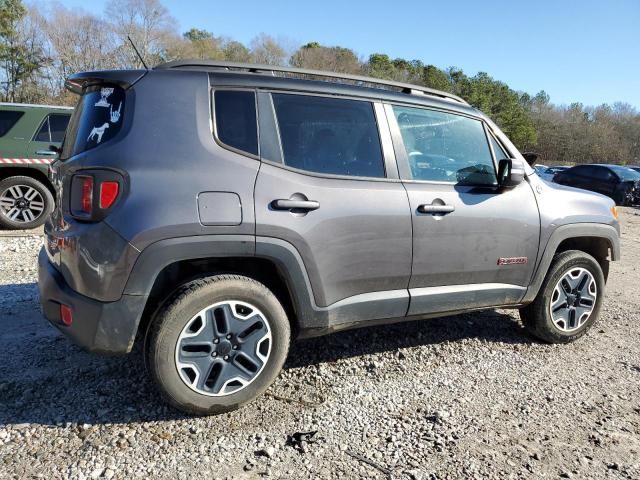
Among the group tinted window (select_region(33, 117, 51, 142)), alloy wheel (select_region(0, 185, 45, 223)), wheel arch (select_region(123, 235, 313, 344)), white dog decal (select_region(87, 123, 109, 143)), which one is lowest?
alloy wheel (select_region(0, 185, 45, 223))

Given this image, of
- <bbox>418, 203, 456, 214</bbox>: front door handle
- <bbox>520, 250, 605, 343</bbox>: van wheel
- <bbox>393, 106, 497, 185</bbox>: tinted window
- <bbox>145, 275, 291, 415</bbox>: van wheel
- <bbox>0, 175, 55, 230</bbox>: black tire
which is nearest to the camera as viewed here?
<bbox>145, 275, 291, 415</bbox>: van wheel

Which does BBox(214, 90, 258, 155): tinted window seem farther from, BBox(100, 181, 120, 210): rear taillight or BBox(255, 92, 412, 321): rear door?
BBox(100, 181, 120, 210): rear taillight

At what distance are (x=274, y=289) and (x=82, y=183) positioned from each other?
1206mm

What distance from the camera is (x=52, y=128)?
26.0ft

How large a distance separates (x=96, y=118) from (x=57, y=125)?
20.0 feet

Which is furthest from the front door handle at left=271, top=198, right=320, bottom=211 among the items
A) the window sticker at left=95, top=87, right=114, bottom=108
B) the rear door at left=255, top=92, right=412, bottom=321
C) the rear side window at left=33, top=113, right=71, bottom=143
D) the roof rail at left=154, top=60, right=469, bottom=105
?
the rear side window at left=33, top=113, right=71, bottom=143

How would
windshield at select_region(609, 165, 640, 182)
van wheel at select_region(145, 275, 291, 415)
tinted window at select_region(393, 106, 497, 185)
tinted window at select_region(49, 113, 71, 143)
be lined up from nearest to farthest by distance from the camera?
van wheel at select_region(145, 275, 291, 415)
tinted window at select_region(393, 106, 497, 185)
tinted window at select_region(49, 113, 71, 143)
windshield at select_region(609, 165, 640, 182)

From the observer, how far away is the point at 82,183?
259cm

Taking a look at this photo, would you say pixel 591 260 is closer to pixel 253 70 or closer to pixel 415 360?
pixel 415 360

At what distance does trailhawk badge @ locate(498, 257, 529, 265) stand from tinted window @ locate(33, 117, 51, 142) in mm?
7252

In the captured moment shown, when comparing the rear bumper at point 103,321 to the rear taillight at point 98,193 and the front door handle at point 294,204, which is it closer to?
the rear taillight at point 98,193

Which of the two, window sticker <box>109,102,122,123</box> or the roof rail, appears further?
the roof rail

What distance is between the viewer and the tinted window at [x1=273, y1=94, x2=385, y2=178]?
2952mm

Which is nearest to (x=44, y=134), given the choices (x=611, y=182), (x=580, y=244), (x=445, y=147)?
(x=445, y=147)
